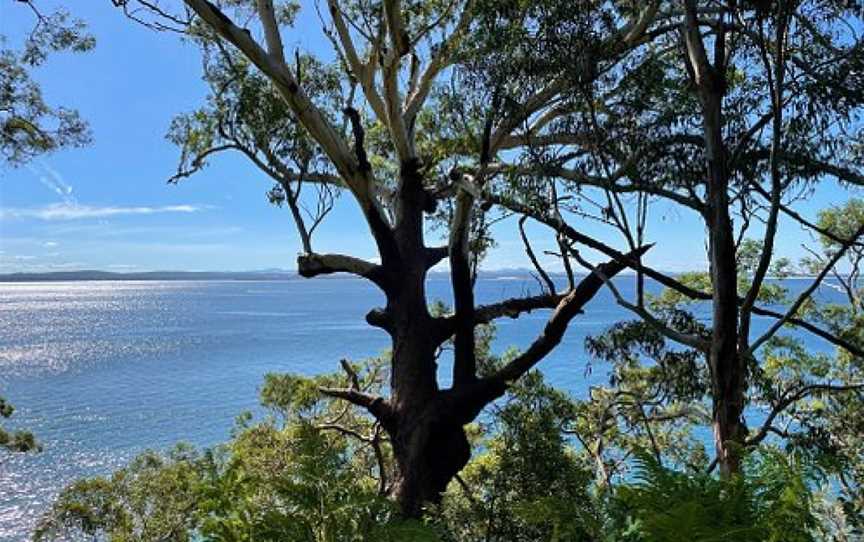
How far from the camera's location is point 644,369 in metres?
9.27

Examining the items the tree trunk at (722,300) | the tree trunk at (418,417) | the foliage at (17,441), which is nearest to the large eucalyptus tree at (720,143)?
the tree trunk at (722,300)

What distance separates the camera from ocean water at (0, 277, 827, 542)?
1705 cm

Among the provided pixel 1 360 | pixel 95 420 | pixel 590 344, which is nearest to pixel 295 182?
pixel 590 344

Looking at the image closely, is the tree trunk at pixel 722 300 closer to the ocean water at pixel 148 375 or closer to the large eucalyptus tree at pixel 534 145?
the large eucalyptus tree at pixel 534 145

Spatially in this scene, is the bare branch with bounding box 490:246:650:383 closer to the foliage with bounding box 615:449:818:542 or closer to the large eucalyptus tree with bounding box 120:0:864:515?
the large eucalyptus tree with bounding box 120:0:864:515

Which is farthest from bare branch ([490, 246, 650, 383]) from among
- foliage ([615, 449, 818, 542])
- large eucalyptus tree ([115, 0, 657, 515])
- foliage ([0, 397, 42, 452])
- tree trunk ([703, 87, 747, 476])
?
foliage ([0, 397, 42, 452])

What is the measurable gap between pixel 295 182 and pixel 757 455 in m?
5.75

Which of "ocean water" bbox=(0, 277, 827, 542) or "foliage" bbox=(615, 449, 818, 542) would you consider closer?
"foliage" bbox=(615, 449, 818, 542)

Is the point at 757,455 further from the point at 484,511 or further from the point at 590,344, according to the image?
the point at 590,344

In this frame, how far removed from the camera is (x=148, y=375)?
31328 millimetres

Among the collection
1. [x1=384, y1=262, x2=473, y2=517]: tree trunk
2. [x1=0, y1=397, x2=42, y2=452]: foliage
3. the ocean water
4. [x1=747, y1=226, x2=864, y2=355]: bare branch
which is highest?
[x1=747, y1=226, x2=864, y2=355]: bare branch

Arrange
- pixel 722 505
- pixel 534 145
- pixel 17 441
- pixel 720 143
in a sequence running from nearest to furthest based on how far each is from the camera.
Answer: pixel 722 505, pixel 720 143, pixel 534 145, pixel 17 441

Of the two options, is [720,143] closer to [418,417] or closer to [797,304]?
[797,304]

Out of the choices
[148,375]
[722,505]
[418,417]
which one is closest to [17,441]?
[418,417]
